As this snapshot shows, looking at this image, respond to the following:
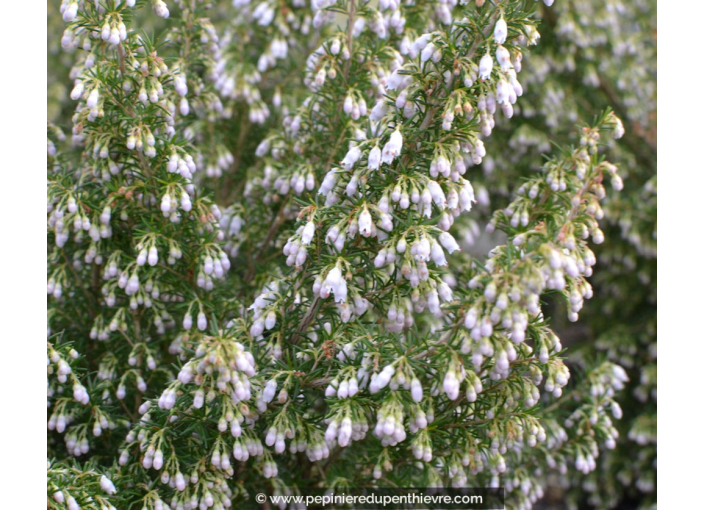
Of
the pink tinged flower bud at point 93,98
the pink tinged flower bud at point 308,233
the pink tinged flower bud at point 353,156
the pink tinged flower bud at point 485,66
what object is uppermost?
the pink tinged flower bud at point 93,98

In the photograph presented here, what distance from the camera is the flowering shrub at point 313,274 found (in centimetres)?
274

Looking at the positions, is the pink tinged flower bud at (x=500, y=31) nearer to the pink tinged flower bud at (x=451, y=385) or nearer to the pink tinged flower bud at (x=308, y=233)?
the pink tinged flower bud at (x=308, y=233)

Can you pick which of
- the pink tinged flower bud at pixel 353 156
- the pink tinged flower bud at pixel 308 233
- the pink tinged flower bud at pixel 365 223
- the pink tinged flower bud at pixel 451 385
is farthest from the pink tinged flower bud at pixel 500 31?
the pink tinged flower bud at pixel 451 385

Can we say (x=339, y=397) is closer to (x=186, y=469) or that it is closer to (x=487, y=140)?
(x=186, y=469)

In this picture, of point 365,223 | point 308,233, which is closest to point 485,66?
point 365,223

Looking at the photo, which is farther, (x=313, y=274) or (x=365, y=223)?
(x=313, y=274)

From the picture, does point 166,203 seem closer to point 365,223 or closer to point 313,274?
point 313,274

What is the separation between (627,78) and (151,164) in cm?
492

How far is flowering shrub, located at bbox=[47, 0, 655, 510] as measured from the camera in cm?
274

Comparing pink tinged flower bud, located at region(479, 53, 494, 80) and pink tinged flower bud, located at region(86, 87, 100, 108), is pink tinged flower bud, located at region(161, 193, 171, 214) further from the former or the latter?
pink tinged flower bud, located at region(479, 53, 494, 80)

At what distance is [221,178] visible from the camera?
16.1ft

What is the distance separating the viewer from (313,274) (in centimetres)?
311

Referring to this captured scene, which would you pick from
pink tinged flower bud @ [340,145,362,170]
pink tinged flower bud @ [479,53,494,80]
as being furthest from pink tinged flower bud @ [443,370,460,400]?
pink tinged flower bud @ [479,53,494,80]

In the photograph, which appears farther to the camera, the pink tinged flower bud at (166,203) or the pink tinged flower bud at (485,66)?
the pink tinged flower bud at (166,203)
